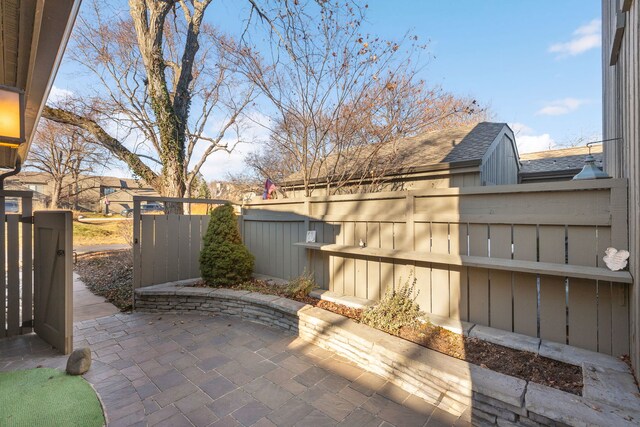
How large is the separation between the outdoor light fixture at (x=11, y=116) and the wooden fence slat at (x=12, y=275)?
6.23ft

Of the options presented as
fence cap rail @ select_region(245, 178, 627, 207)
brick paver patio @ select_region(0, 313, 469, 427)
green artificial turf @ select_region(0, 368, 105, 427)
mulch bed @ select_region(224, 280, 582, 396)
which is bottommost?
brick paver patio @ select_region(0, 313, 469, 427)

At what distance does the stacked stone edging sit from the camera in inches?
68.9

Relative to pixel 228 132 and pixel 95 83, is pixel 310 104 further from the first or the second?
pixel 95 83

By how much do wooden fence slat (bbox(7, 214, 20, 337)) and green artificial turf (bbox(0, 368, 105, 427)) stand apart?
1178 mm

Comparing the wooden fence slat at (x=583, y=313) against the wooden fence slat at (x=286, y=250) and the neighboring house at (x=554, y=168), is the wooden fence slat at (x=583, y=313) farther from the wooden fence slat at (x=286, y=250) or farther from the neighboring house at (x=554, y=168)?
the neighboring house at (x=554, y=168)

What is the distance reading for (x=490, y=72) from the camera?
7.77 metres

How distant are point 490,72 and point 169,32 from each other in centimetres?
968

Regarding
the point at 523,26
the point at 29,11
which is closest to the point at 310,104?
the point at 29,11

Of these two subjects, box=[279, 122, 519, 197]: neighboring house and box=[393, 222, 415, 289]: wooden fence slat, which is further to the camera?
box=[279, 122, 519, 197]: neighboring house

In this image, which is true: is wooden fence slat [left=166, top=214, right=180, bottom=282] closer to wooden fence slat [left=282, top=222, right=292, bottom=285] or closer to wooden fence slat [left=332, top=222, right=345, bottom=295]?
wooden fence slat [left=282, top=222, right=292, bottom=285]

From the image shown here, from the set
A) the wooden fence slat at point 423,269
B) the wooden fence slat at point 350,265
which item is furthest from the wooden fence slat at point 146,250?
the wooden fence slat at point 423,269

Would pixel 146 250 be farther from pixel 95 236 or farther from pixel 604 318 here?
pixel 95 236

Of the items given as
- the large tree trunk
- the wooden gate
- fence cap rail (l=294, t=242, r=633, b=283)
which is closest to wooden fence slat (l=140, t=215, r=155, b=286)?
the wooden gate

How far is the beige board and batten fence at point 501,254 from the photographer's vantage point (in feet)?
7.84
